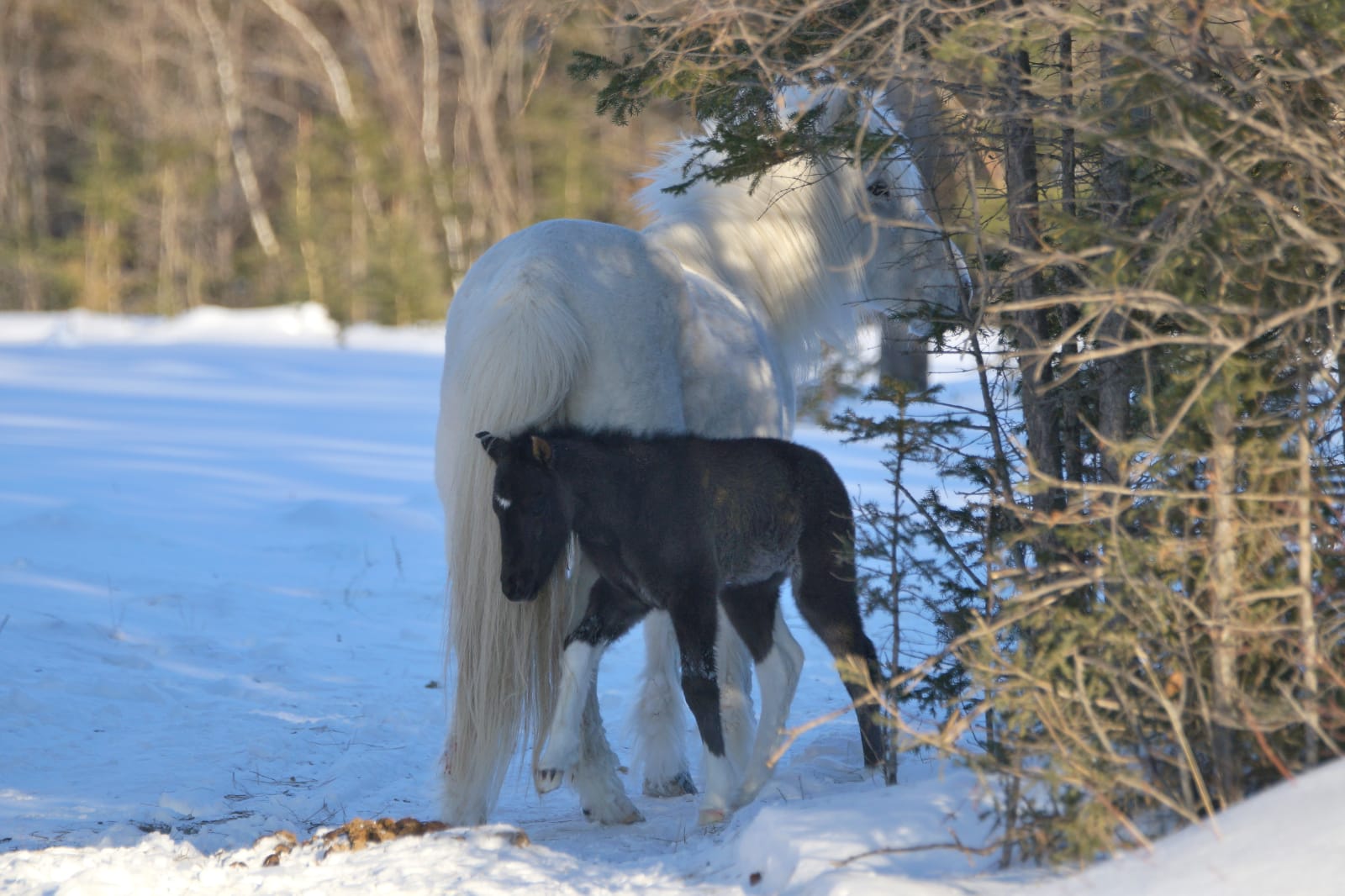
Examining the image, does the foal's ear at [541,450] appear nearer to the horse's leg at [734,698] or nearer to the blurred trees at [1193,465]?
the horse's leg at [734,698]

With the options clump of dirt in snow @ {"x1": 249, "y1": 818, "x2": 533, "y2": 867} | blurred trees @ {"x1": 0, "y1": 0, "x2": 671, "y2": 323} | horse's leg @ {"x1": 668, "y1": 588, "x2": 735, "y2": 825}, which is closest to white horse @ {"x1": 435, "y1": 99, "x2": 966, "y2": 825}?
clump of dirt in snow @ {"x1": 249, "y1": 818, "x2": 533, "y2": 867}

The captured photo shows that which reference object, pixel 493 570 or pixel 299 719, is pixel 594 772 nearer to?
pixel 493 570

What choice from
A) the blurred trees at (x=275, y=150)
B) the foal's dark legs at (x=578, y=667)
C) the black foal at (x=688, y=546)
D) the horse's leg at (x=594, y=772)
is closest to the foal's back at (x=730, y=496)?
the black foal at (x=688, y=546)

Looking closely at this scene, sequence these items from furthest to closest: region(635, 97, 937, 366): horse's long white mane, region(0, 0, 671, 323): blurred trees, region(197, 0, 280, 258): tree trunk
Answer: region(197, 0, 280, 258): tree trunk → region(0, 0, 671, 323): blurred trees → region(635, 97, 937, 366): horse's long white mane

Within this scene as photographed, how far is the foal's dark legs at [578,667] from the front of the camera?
13.7 feet

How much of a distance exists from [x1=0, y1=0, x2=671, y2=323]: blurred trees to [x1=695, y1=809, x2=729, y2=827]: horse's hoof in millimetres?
17480

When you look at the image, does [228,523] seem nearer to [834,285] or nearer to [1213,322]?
[834,285]

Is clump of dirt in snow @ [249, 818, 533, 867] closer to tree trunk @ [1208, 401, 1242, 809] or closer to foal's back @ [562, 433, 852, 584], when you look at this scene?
foal's back @ [562, 433, 852, 584]

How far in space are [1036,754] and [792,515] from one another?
1441mm

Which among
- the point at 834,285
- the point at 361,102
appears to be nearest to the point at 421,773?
the point at 834,285

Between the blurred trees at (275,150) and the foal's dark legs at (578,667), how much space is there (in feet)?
56.2

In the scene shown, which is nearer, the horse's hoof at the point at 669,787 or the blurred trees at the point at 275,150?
the horse's hoof at the point at 669,787

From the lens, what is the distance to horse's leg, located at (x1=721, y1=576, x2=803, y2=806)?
14.5 feet

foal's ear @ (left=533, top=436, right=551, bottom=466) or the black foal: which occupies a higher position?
foal's ear @ (left=533, top=436, right=551, bottom=466)
